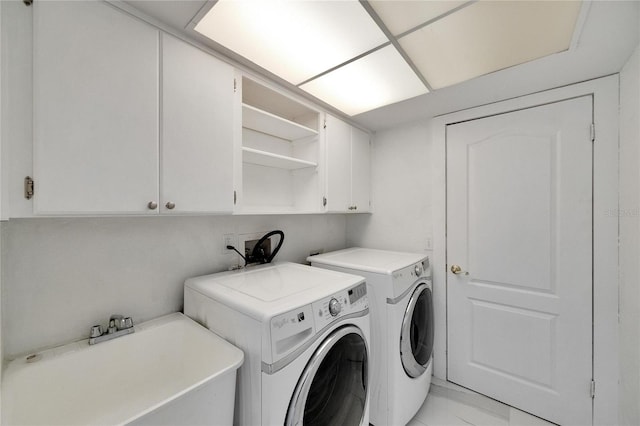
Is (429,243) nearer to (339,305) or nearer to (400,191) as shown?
(400,191)

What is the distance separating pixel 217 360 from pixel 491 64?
2041 millimetres

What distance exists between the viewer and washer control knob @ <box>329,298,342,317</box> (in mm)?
1150

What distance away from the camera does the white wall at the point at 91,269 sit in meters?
1.00

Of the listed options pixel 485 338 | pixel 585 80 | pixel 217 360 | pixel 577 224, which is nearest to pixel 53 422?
pixel 217 360

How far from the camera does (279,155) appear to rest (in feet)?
5.60

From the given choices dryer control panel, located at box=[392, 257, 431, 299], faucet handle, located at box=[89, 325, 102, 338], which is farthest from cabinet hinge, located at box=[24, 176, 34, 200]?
dryer control panel, located at box=[392, 257, 431, 299]

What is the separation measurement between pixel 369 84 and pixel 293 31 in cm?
66

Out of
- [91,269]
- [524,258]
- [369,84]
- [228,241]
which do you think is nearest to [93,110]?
[91,269]

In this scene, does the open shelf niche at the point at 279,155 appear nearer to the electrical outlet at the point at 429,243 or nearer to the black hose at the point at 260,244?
the black hose at the point at 260,244

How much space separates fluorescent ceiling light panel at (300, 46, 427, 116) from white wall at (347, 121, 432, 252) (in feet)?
1.86

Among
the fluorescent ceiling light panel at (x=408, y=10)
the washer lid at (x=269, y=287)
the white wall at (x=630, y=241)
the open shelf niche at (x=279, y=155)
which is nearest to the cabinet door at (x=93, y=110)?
the washer lid at (x=269, y=287)

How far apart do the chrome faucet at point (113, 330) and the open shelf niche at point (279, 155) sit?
898 mm

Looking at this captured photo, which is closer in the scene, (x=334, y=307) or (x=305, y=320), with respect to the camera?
(x=305, y=320)

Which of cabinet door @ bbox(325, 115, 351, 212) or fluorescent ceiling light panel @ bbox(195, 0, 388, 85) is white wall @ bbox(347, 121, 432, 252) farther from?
fluorescent ceiling light panel @ bbox(195, 0, 388, 85)
